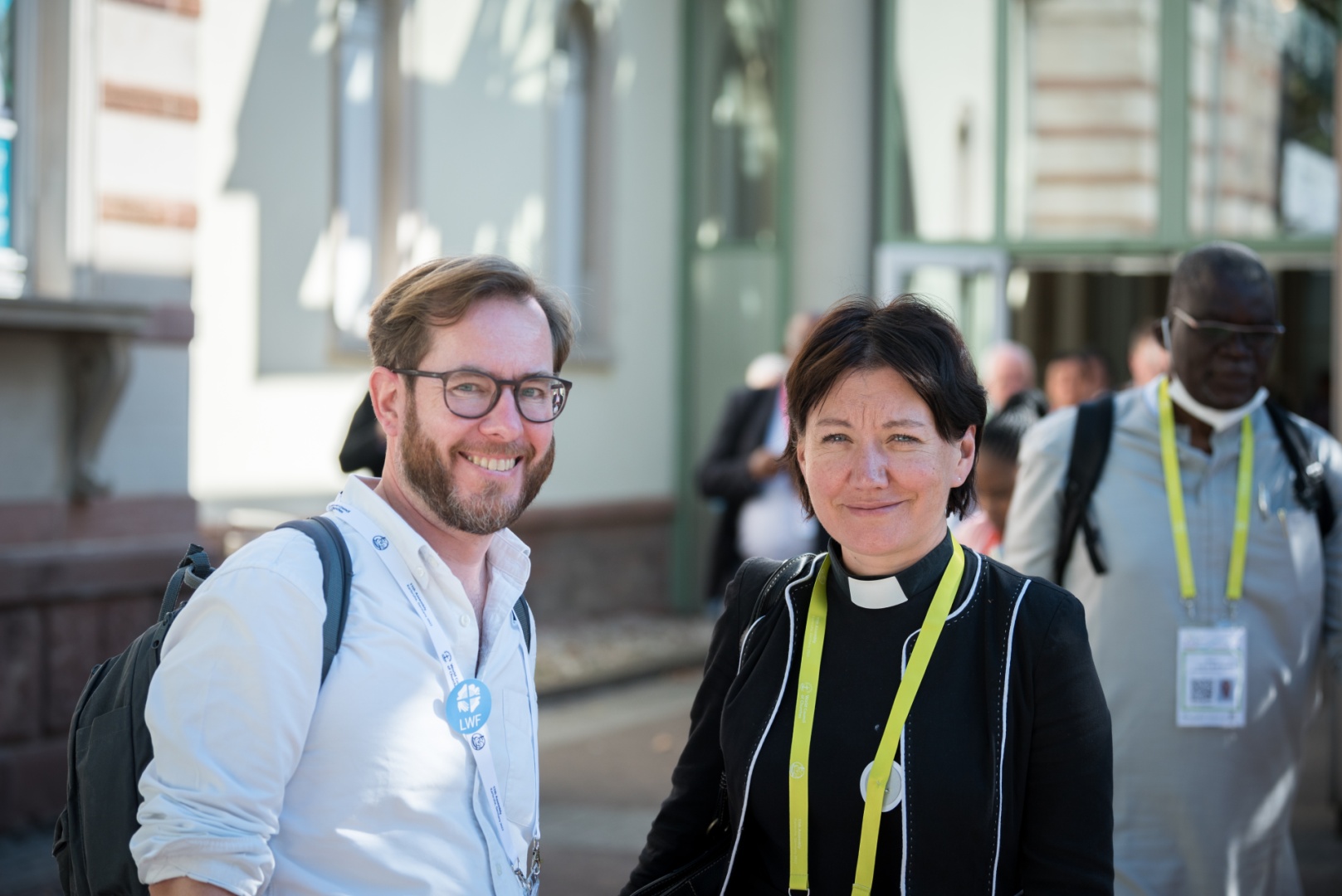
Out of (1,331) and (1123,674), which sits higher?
(1,331)

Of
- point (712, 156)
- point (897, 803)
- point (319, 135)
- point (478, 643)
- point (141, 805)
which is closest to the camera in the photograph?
point (141, 805)

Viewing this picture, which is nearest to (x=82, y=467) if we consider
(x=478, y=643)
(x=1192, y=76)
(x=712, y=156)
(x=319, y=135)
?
(x=319, y=135)

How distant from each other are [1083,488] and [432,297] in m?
1.85

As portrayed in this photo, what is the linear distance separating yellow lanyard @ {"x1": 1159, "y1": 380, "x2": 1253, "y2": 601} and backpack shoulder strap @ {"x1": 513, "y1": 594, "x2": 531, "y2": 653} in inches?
65.2

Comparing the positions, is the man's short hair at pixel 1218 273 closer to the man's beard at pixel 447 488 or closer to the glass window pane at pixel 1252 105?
the man's beard at pixel 447 488

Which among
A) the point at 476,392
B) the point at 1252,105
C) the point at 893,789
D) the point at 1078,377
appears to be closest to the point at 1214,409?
the point at 893,789

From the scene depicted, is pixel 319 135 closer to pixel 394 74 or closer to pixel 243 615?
pixel 394 74

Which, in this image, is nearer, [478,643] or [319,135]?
[478,643]

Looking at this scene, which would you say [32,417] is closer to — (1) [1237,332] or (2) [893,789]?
(1) [1237,332]

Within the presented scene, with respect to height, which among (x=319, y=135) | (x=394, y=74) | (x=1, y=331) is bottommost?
(x=1, y=331)

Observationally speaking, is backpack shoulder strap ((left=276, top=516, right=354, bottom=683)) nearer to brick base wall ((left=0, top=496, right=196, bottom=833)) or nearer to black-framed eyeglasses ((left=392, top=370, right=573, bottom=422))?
black-framed eyeglasses ((left=392, top=370, right=573, bottom=422))

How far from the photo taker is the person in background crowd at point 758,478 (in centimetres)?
729

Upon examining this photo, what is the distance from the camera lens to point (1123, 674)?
3.42m

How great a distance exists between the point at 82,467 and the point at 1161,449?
4.65 metres
